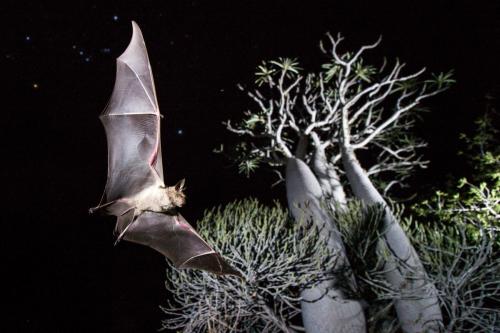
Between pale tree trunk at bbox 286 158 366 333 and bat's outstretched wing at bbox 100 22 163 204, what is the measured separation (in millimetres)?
1748

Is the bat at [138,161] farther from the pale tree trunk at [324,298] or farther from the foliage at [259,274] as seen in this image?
the pale tree trunk at [324,298]

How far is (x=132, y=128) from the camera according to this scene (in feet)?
10.7

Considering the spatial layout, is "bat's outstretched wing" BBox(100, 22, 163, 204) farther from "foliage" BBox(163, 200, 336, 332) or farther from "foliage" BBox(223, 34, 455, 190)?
"foliage" BBox(223, 34, 455, 190)

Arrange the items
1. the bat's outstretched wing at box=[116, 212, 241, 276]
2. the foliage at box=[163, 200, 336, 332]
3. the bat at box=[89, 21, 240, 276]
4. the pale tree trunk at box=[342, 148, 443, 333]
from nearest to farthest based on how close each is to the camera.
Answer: the bat at box=[89, 21, 240, 276] < the bat's outstretched wing at box=[116, 212, 241, 276] < the pale tree trunk at box=[342, 148, 443, 333] < the foliage at box=[163, 200, 336, 332]

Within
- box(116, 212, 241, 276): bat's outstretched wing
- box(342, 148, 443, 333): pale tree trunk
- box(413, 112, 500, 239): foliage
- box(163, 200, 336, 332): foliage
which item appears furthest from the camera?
box(413, 112, 500, 239): foliage

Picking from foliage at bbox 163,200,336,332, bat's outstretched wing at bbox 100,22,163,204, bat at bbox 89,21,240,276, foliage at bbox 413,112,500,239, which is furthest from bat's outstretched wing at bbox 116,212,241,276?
foliage at bbox 413,112,500,239

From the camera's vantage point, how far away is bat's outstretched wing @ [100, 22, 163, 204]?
3.09m

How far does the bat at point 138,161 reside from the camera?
3.06m

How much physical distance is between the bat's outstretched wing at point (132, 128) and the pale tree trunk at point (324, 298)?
1.75 metres

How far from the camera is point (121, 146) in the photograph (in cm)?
324

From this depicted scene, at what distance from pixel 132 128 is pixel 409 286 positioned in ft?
9.98

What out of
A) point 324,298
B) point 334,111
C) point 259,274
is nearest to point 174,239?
point 259,274

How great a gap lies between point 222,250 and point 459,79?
15.7 ft

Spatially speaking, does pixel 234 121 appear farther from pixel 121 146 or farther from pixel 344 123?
pixel 121 146
